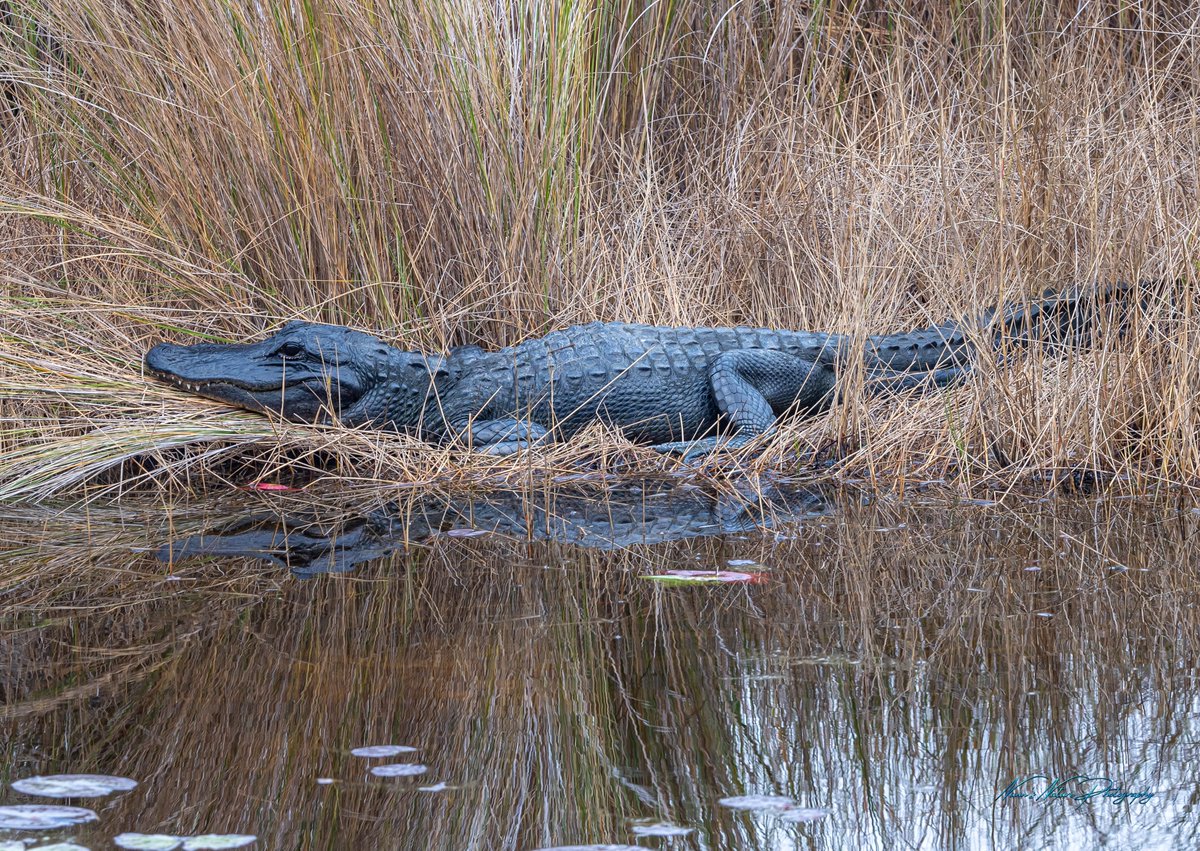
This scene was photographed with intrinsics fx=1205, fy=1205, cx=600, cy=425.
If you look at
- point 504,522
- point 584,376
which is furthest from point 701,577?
point 584,376

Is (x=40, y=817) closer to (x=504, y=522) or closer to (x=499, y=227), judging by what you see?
(x=504, y=522)

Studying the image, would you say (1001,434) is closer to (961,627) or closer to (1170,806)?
(961,627)

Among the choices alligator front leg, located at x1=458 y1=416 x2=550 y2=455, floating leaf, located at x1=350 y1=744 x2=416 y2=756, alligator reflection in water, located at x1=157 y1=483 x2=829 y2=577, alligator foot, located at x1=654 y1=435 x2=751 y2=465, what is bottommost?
floating leaf, located at x1=350 y1=744 x2=416 y2=756

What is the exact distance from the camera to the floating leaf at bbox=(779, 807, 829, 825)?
1572 mm

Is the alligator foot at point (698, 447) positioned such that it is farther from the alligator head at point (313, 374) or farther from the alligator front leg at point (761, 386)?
the alligator head at point (313, 374)

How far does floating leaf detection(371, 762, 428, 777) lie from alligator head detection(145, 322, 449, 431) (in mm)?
2555

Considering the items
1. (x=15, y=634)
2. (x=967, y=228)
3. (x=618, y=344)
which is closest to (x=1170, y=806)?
(x=15, y=634)

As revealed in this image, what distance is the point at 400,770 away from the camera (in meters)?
1.69

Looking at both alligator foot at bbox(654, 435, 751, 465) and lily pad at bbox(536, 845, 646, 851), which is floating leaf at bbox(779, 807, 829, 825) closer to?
lily pad at bbox(536, 845, 646, 851)

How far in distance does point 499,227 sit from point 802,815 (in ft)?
11.1

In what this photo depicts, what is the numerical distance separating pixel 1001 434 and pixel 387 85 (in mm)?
2491

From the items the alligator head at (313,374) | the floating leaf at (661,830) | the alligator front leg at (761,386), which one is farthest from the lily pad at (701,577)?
the alligator head at (313,374)

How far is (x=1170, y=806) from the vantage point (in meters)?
1.57

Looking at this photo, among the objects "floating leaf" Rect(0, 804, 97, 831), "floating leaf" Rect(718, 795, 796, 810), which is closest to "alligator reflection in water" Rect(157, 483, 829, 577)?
"floating leaf" Rect(0, 804, 97, 831)
